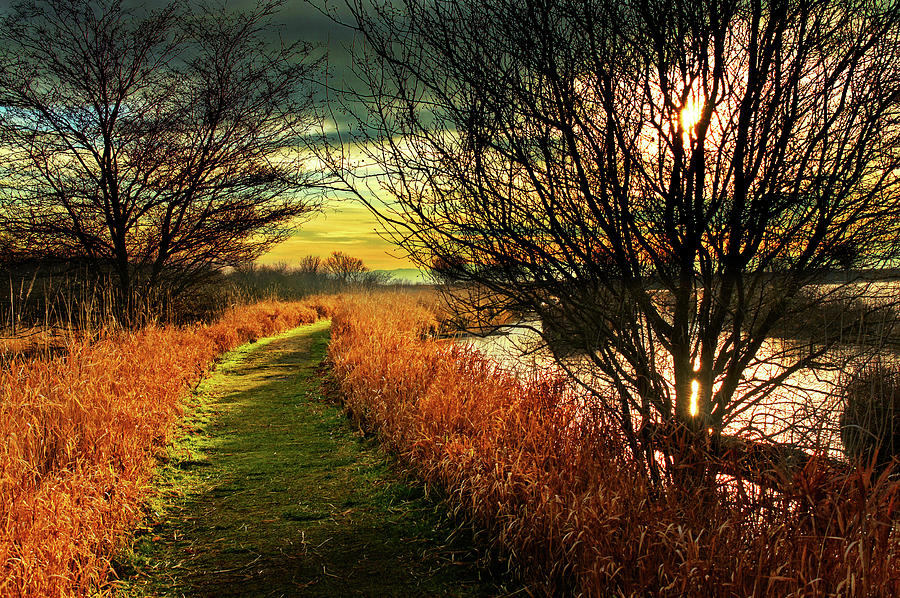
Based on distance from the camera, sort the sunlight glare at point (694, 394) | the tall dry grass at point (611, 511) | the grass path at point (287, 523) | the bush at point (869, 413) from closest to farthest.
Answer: the tall dry grass at point (611, 511), the bush at point (869, 413), the grass path at point (287, 523), the sunlight glare at point (694, 394)

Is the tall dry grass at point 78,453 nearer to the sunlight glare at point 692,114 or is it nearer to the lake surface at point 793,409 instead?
the lake surface at point 793,409

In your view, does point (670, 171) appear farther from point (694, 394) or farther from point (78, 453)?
point (78, 453)

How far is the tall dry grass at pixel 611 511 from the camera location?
99.0 inches

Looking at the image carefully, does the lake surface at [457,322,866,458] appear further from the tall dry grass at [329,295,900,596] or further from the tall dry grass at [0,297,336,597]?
the tall dry grass at [0,297,336,597]

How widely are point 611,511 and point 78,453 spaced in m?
3.98

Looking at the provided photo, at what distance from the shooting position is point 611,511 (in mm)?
3150

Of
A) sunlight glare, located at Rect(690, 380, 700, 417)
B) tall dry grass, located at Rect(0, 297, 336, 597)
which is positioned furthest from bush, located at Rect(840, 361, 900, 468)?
tall dry grass, located at Rect(0, 297, 336, 597)

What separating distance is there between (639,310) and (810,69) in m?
1.73

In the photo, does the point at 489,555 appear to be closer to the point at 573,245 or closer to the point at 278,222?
the point at 573,245

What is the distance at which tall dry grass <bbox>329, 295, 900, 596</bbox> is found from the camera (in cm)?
252

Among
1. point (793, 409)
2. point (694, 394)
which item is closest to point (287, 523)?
point (694, 394)

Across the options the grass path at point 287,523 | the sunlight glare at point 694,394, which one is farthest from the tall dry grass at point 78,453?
the sunlight glare at point 694,394

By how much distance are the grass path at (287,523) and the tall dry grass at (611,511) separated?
1.22 feet

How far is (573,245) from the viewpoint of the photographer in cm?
360
